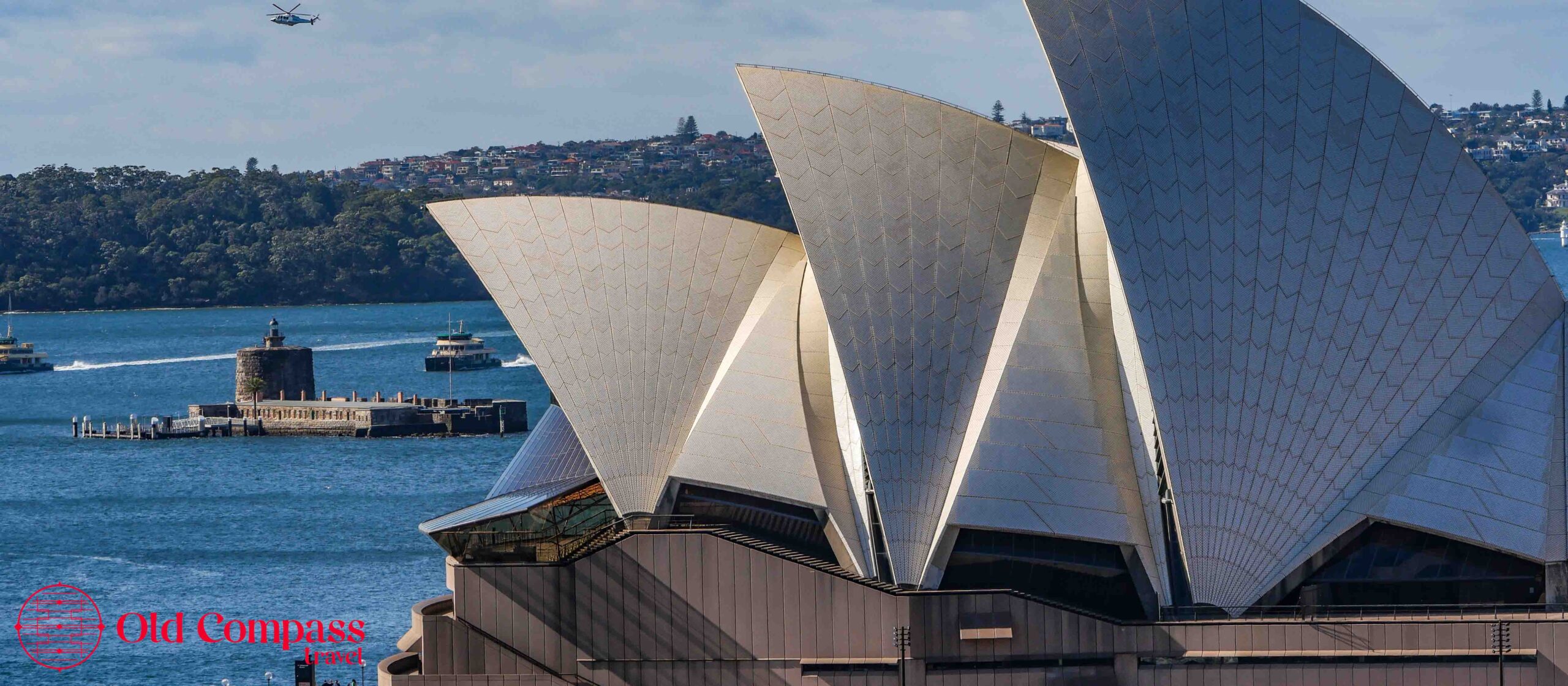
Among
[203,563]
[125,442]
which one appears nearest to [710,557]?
[203,563]

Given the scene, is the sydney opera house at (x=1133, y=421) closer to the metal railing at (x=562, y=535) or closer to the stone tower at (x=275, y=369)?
the metal railing at (x=562, y=535)

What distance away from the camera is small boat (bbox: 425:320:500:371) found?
18800cm

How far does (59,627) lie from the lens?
242ft

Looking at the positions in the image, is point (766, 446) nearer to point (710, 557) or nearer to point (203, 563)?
point (710, 557)

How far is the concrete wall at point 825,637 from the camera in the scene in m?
40.9

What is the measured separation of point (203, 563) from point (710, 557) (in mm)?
50877

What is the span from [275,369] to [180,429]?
890 centimetres

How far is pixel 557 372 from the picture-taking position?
158ft

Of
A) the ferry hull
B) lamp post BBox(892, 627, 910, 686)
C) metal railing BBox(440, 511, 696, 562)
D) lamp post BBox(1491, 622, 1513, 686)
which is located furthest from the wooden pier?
lamp post BBox(1491, 622, 1513, 686)

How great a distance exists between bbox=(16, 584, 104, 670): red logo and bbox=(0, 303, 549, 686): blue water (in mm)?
587

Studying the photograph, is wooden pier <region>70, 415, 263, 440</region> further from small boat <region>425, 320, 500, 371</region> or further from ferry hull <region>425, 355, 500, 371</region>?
ferry hull <region>425, 355, 500, 371</region>

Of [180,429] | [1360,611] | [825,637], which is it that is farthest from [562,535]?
[180,429]

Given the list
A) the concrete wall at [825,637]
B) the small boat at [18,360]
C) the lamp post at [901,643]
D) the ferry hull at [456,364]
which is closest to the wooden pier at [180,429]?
the ferry hull at [456,364]

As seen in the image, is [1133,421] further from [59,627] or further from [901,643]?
[59,627]
